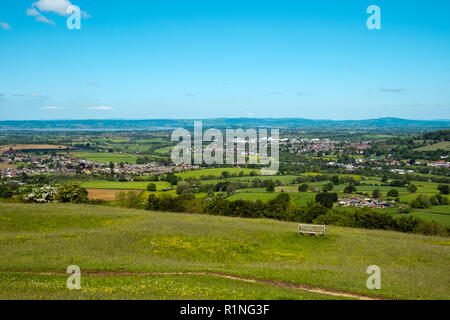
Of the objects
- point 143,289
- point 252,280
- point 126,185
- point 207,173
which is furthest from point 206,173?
point 143,289

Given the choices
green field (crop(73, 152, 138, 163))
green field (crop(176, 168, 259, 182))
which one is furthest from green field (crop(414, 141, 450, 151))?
green field (crop(73, 152, 138, 163))

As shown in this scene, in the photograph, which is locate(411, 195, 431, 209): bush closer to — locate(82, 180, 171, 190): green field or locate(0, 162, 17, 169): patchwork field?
locate(82, 180, 171, 190): green field

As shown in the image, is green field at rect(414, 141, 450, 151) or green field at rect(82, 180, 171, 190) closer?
green field at rect(82, 180, 171, 190)

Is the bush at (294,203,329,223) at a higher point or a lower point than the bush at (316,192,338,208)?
higher

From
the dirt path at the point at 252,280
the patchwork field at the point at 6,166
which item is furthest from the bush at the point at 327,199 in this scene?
the patchwork field at the point at 6,166

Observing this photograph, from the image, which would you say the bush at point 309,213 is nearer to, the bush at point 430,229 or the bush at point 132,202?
the bush at point 430,229

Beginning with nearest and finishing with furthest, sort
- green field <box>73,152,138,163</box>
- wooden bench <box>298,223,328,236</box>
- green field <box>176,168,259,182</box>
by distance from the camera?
1. wooden bench <box>298,223,328,236</box>
2. green field <box>176,168,259,182</box>
3. green field <box>73,152,138,163</box>

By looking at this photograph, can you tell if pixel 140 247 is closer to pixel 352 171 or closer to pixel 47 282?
pixel 47 282

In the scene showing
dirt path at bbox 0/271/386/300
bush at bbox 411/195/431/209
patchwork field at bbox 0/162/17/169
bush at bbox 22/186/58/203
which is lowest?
bush at bbox 411/195/431/209
